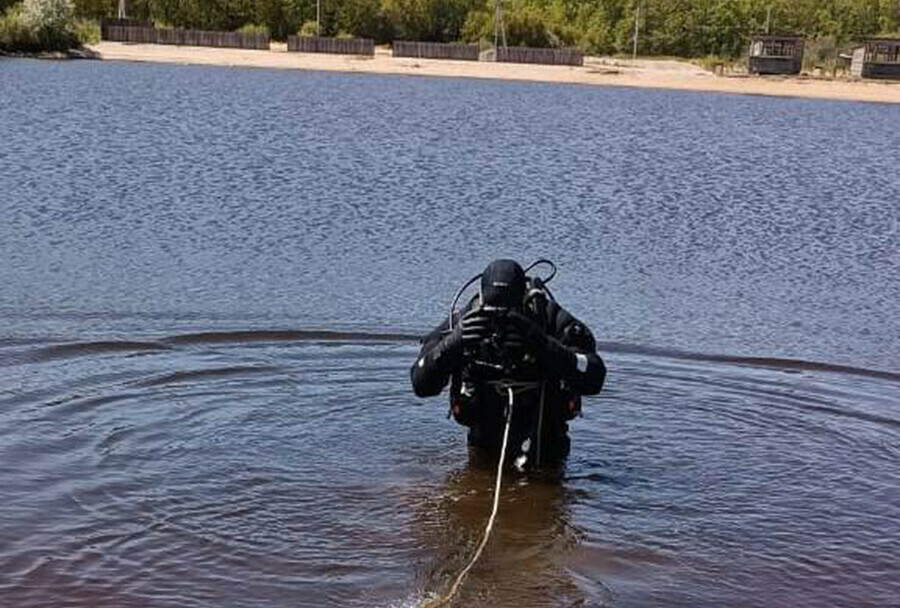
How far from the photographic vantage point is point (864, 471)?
337 inches


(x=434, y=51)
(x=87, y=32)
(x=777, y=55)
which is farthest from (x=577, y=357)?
(x=434, y=51)

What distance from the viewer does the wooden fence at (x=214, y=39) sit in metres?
83.1

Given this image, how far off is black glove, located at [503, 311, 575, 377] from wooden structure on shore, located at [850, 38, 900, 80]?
76024mm

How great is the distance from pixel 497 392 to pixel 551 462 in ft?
2.91

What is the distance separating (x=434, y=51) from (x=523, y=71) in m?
9.39

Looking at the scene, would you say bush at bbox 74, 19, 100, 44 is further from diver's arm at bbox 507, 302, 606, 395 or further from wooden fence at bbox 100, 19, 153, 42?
diver's arm at bbox 507, 302, 606, 395

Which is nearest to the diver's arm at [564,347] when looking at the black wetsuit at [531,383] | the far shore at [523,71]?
the black wetsuit at [531,383]

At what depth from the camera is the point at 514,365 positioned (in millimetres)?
6996

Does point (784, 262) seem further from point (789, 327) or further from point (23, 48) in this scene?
point (23, 48)

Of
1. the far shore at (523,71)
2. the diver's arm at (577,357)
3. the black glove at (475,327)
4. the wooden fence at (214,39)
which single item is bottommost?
the far shore at (523,71)

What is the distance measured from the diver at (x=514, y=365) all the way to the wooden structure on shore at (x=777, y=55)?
76488mm

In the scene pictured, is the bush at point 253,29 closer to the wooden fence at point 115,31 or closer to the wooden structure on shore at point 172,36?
the wooden structure on shore at point 172,36

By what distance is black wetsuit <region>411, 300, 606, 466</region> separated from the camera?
6934 mm

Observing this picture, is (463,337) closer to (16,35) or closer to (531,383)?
(531,383)
